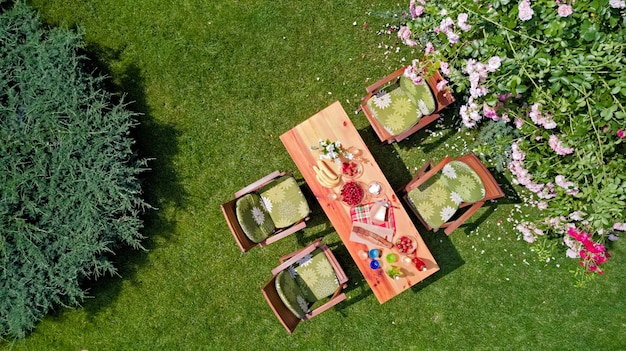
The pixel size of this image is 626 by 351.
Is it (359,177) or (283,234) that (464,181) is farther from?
(283,234)

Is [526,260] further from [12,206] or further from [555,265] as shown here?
[12,206]

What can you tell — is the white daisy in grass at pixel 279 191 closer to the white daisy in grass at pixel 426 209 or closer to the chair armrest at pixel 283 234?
the chair armrest at pixel 283 234

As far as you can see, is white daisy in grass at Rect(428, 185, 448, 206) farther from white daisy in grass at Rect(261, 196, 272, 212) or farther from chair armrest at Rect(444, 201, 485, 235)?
white daisy in grass at Rect(261, 196, 272, 212)

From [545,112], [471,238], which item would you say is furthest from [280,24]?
[471,238]

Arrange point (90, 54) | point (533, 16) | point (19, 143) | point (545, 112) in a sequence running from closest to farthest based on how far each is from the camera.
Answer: point (533, 16) → point (545, 112) → point (19, 143) → point (90, 54)

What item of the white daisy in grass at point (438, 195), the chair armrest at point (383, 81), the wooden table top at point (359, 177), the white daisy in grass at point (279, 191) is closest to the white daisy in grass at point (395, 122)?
the chair armrest at point (383, 81)

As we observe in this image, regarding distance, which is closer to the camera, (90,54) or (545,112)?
(545,112)

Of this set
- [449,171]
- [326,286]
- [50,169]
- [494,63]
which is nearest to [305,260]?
[326,286]
